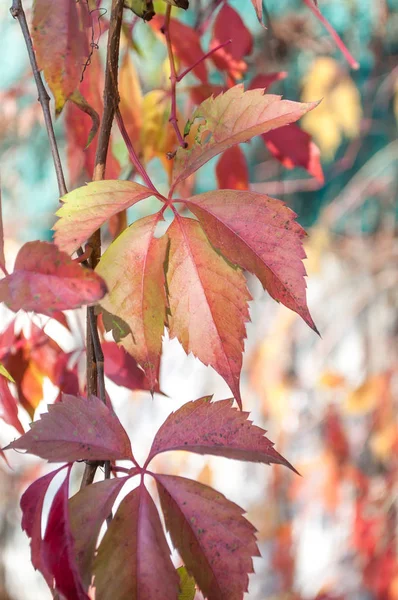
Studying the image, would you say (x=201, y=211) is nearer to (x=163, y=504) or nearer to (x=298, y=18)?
(x=163, y=504)

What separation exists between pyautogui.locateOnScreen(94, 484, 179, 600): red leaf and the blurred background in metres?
1.53

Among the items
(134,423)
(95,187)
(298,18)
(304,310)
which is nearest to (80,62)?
(95,187)

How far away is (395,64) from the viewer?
2.18 m

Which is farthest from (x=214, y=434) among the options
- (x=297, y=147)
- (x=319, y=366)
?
(x=319, y=366)

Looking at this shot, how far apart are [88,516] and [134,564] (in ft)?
0.10

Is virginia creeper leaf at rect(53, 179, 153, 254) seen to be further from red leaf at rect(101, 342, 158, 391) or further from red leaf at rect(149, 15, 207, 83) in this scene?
red leaf at rect(149, 15, 207, 83)

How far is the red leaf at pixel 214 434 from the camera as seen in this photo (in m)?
0.31

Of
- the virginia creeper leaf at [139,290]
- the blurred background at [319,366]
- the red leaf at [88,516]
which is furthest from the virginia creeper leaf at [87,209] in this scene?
the blurred background at [319,366]

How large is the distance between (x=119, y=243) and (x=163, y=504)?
14 cm

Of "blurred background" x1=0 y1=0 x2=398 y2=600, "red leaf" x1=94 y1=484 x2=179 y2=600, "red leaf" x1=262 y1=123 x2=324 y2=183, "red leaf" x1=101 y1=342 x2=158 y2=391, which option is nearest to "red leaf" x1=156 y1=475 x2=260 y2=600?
"red leaf" x1=94 y1=484 x2=179 y2=600

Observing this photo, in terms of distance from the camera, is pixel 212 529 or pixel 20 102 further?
pixel 20 102

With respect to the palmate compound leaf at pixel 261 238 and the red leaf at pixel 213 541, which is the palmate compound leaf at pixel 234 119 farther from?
the red leaf at pixel 213 541

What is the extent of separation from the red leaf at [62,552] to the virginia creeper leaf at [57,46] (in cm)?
19

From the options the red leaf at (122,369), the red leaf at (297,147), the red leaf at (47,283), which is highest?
the red leaf at (297,147)
